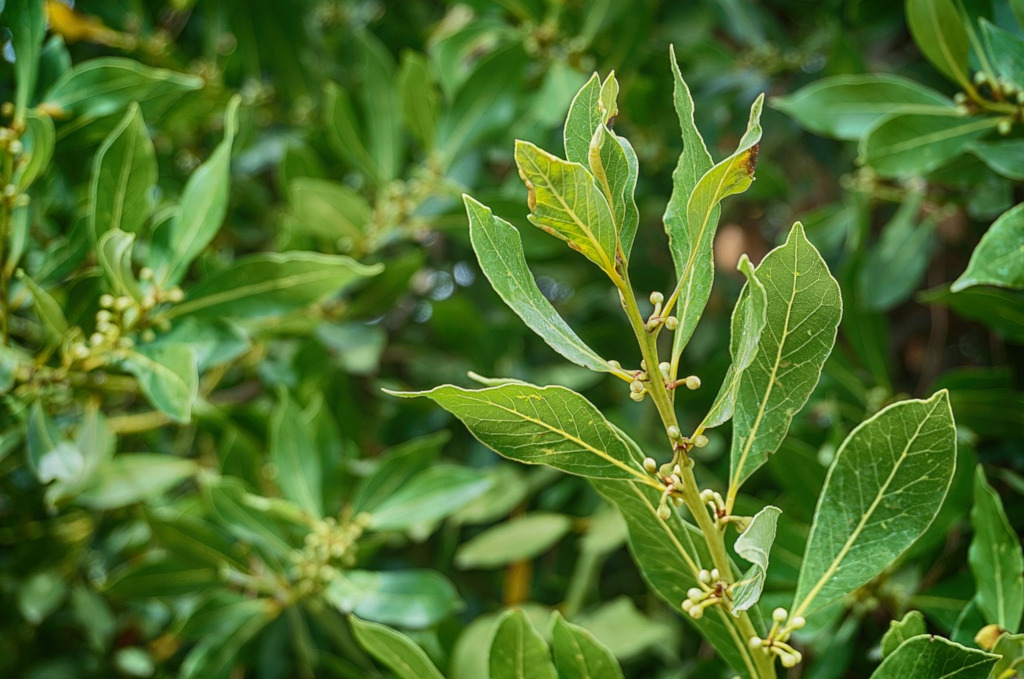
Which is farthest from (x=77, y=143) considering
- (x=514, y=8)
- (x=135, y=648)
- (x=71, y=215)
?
(x=135, y=648)

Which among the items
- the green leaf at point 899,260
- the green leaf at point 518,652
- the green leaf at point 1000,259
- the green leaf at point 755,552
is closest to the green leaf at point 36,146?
the green leaf at point 518,652

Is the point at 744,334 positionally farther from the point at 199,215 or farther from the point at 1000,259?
the point at 199,215

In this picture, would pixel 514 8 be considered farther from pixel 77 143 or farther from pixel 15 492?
pixel 15 492

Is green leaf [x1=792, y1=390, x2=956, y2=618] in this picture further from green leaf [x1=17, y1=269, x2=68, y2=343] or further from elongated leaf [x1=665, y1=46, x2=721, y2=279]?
green leaf [x1=17, y1=269, x2=68, y2=343]

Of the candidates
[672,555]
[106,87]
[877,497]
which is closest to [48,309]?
[106,87]

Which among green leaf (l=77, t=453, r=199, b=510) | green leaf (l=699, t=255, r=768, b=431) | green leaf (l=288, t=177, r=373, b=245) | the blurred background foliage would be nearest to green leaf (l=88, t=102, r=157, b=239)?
the blurred background foliage
